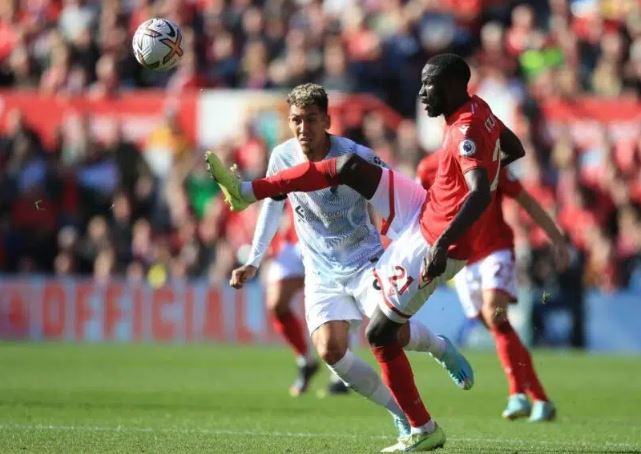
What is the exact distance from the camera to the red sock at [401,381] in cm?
920

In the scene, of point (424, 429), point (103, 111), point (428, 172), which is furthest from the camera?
point (103, 111)

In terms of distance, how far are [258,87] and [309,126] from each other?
1279cm

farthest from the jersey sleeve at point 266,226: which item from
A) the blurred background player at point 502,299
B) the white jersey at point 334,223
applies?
the blurred background player at point 502,299

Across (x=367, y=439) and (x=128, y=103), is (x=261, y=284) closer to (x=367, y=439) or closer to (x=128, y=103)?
(x=128, y=103)

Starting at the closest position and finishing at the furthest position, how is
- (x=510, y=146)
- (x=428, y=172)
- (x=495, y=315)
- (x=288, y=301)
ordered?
(x=510, y=146) < (x=428, y=172) < (x=495, y=315) < (x=288, y=301)

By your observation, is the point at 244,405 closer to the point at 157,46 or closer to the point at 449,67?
the point at 157,46

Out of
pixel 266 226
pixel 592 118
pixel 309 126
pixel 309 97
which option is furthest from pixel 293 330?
pixel 592 118

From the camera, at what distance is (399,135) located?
2083 cm

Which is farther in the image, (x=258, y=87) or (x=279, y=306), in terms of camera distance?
(x=258, y=87)

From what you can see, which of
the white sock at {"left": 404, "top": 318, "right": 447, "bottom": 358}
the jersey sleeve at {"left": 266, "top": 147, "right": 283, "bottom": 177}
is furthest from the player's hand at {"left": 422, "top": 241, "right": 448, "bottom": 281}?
the jersey sleeve at {"left": 266, "top": 147, "right": 283, "bottom": 177}

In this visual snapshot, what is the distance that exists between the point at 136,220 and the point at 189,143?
140cm

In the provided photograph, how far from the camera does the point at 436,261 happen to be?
338 inches

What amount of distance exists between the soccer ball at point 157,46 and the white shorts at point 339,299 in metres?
2.10

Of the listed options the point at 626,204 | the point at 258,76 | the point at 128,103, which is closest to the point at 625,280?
the point at 626,204
